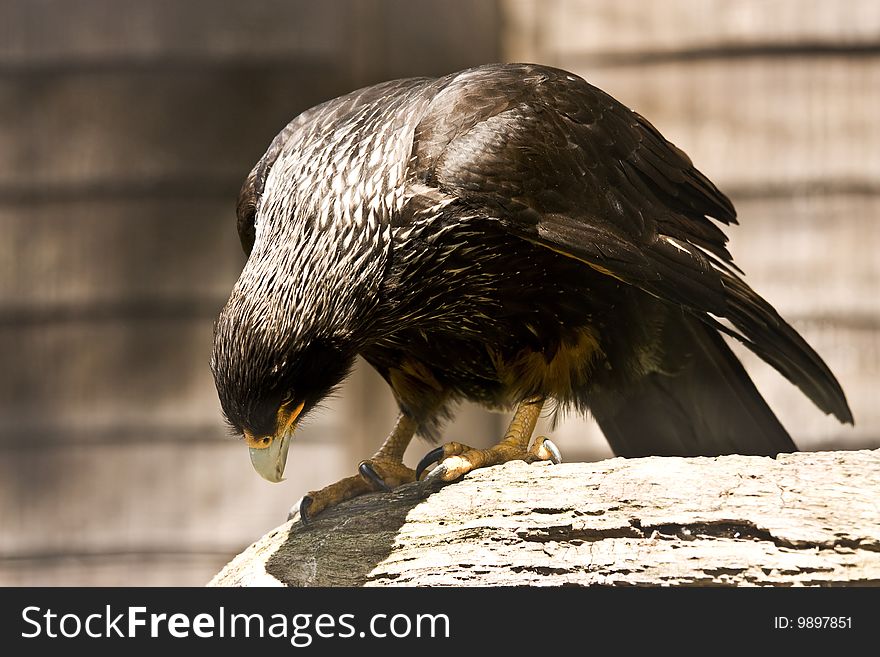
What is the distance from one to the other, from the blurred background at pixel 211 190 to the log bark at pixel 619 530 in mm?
503

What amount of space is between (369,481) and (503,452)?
30 cm

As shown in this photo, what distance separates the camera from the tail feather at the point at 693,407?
2.07 metres

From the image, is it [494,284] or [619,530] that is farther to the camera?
[494,284]

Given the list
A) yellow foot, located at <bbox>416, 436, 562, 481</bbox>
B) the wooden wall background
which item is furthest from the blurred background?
yellow foot, located at <bbox>416, 436, 562, 481</bbox>

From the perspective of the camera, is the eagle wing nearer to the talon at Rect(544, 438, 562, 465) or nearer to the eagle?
the eagle

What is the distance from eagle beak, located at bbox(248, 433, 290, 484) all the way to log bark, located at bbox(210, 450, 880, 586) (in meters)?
0.20

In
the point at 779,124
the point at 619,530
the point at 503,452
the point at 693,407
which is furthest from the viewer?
the point at 779,124

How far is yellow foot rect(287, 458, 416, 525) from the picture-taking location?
1.97 meters

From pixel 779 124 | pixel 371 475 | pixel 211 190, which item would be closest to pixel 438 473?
pixel 371 475

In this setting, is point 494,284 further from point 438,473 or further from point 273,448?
point 273,448

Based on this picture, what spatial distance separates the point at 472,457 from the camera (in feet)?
6.20

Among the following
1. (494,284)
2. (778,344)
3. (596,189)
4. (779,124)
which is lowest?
(778,344)

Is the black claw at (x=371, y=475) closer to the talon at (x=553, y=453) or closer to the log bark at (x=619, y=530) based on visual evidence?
the log bark at (x=619, y=530)

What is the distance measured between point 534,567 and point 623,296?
60cm
